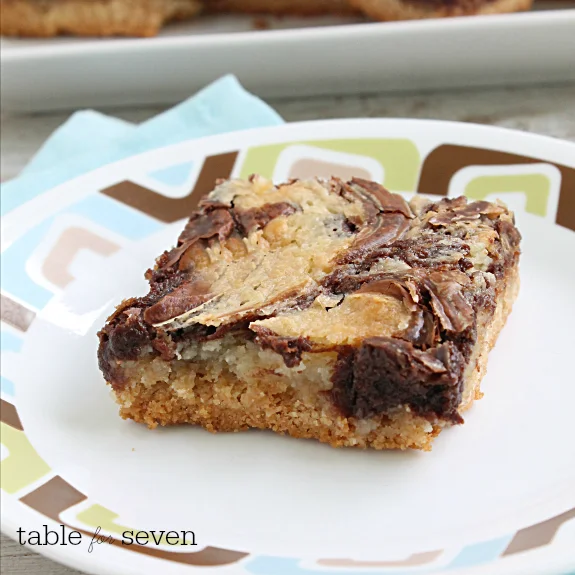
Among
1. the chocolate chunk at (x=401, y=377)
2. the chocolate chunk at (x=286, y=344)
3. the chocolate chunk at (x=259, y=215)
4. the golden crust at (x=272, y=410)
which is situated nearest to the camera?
the chocolate chunk at (x=401, y=377)

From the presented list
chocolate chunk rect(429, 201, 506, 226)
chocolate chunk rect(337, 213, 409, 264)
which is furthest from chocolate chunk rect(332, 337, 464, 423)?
chocolate chunk rect(429, 201, 506, 226)

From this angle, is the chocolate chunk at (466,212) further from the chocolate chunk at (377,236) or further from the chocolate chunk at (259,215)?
the chocolate chunk at (259,215)

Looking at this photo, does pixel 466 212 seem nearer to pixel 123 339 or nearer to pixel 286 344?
pixel 286 344

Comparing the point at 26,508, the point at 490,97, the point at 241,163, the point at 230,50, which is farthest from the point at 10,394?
the point at 490,97

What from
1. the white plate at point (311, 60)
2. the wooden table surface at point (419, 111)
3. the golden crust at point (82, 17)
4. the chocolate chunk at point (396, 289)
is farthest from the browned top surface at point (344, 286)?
the golden crust at point (82, 17)

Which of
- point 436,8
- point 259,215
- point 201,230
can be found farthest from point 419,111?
point 201,230

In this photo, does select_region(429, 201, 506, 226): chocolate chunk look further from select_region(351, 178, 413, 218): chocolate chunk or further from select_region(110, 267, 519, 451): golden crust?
select_region(110, 267, 519, 451): golden crust
